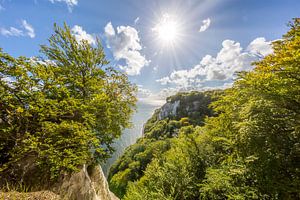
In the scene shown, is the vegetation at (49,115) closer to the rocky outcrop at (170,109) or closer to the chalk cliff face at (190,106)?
Answer: the chalk cliff face at (190,106)

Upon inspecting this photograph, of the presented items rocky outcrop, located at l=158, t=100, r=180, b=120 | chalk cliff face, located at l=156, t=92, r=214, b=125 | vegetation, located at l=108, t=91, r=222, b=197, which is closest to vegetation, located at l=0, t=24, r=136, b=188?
vegetation, located at l=108, t=91, r=222, b=197

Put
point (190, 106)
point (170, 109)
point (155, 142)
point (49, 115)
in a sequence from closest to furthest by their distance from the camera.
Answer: point (49, 115), point (155, 142), point (190, 106), point (170, 109)

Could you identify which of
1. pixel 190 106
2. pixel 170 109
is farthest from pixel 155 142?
pixel 170 109

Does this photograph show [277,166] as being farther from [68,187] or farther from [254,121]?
[68,187]

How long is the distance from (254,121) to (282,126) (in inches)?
52.2

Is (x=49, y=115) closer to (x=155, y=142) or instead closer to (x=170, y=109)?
(x=155, y=142)

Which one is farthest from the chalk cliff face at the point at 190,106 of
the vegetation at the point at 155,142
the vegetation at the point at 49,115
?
the vegetation at the point at 49,115

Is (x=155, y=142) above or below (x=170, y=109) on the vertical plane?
below

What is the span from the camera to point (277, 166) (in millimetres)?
6336

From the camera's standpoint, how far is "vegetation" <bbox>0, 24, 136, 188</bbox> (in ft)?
16.1

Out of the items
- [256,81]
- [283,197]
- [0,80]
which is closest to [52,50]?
[0,80]

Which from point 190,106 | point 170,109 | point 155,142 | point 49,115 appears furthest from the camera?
point 170,109

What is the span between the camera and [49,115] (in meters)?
6.31

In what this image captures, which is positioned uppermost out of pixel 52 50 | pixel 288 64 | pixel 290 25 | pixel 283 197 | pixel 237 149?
pixel 290 25
